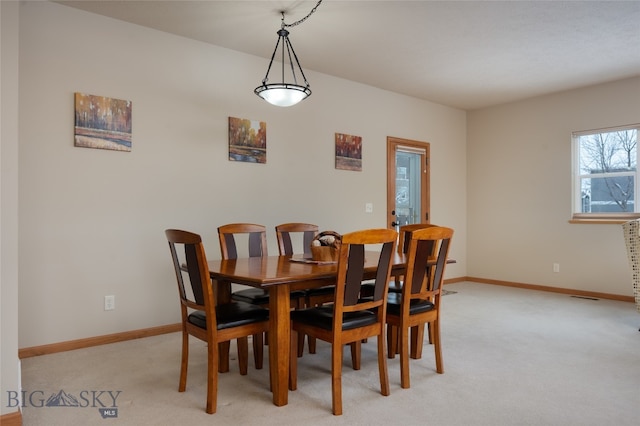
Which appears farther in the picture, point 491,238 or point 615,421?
point 491,238

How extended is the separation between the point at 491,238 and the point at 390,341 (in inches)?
154

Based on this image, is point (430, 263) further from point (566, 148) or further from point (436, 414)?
A: point (566, 148)

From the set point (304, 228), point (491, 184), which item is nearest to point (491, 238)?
point (491, 184)

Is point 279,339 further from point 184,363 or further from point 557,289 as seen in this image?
point 557,289

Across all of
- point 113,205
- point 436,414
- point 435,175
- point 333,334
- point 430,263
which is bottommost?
point 436,414

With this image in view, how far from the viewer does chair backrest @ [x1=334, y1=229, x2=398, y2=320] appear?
2.21 m

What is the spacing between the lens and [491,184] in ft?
21.3

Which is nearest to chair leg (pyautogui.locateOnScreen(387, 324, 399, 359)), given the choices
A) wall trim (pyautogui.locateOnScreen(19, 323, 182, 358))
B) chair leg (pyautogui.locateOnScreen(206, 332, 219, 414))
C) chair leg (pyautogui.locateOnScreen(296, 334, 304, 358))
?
chair leg (pyautogui.locateOnScreen(296, 334, 304, 358))

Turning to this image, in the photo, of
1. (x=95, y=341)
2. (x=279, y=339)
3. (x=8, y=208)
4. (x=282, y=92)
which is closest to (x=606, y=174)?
(x=282, y=92)

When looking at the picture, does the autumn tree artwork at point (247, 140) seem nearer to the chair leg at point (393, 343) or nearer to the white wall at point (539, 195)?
the chair leg at point (393, 343)

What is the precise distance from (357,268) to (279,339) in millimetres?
556

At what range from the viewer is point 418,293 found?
268cm

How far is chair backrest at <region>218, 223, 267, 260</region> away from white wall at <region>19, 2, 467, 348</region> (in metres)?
0.82

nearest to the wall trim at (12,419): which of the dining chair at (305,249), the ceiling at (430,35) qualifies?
the dining chair at (305,249)
